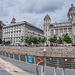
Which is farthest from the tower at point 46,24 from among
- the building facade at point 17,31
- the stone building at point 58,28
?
the building facade at point 17,31

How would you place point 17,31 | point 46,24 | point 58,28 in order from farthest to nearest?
point 46,24 → point 17,31 → point 58,28

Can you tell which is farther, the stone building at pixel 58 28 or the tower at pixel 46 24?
the tower at pixel 46 24

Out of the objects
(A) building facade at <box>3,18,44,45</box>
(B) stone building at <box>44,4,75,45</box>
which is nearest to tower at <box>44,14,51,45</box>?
(B) stone building at <box>44,4,75,45</box>

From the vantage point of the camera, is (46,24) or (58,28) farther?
(46,24)

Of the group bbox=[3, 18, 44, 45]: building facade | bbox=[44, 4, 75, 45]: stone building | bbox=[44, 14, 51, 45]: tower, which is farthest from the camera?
bbox=[44, 14, 51, 45]: tower

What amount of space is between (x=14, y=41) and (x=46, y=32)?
29.0m

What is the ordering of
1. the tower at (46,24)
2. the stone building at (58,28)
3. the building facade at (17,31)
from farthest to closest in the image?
the tower at (46,24), the building facade at (17,31), the stone building at (58,28)

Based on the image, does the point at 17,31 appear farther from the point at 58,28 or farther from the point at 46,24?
the point at 58,28

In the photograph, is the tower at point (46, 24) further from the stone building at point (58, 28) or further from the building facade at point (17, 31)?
the building facade at point (17, 31)

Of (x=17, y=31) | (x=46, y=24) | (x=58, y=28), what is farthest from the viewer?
(x=46, y=24)

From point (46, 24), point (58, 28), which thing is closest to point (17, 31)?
point (46, 24)

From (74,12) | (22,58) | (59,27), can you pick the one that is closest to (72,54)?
(22,58)

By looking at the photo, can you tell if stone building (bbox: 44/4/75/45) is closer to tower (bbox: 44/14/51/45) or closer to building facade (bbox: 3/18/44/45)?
tower (bbox: 44/14/51/45)

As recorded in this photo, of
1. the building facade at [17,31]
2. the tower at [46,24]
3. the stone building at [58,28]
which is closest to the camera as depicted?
the stone building at [58,28]
